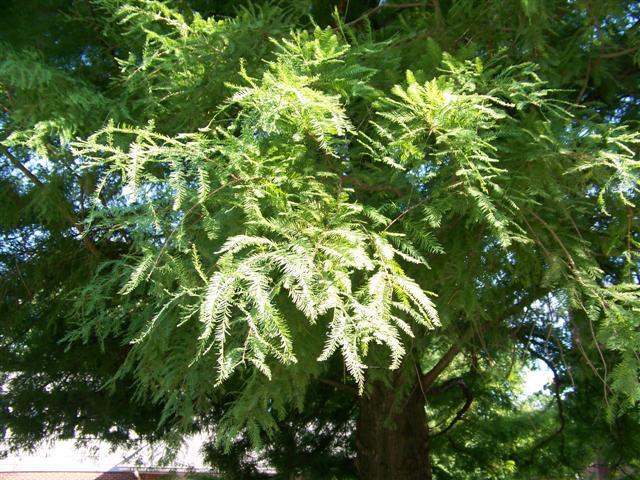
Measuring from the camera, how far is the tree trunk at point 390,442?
5.35m

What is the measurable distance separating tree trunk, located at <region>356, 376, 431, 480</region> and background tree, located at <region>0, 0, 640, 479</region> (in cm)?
2

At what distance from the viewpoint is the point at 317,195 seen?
96.3 inches

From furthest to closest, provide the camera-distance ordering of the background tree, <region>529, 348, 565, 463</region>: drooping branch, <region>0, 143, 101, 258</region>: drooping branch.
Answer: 1. <region>529, 348, 565, 463</region>: drooping branch
2. <region>0, 143, 101, 258</region>: drooping branch
3. the background tree

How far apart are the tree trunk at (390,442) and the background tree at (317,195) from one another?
0.9 inches

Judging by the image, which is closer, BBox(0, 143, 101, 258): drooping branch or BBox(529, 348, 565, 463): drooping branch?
BBox(0, 143, 101, 258): drooping branch

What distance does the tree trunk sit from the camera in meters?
5.35

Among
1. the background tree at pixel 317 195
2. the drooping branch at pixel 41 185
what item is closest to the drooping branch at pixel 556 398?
the background tree at pixel 317 195

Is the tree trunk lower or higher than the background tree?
lower

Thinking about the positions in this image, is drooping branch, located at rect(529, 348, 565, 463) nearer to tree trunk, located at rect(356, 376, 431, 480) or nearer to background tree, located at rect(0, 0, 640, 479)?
background tree, located at rect(0, 0, 640, 479)

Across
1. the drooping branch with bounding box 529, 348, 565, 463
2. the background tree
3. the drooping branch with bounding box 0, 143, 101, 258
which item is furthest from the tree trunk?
the drooping branch with bounding box 0, 143, 101, 258

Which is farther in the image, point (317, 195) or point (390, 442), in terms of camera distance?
point (390, 442)

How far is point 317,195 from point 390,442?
140 inches

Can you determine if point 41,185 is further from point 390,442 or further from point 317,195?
point 390,442

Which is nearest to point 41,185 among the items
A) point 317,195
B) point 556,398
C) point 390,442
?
point 317,195
